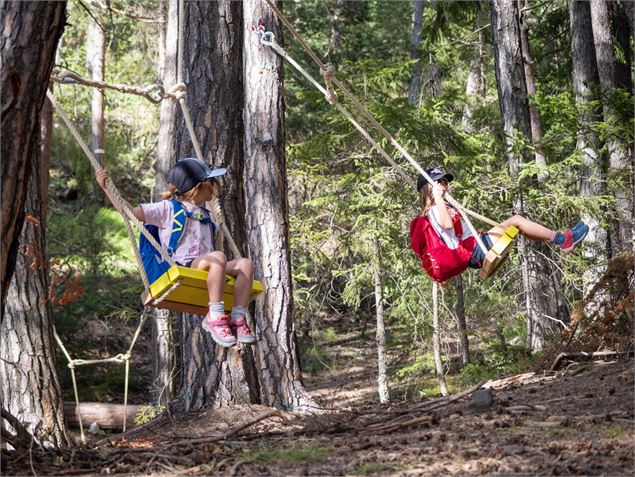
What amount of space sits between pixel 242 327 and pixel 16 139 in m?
2.15

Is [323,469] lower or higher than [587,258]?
lower

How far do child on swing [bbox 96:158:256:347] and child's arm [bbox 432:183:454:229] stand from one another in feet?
5.21

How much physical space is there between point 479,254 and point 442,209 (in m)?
0.44

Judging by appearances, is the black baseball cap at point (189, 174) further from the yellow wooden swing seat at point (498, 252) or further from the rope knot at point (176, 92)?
the yellow wooden swing seat at point (498, 252)

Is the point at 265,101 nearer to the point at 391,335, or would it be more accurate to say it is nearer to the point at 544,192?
the point at 544,192

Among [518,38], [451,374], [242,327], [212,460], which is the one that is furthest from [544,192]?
[212,460]

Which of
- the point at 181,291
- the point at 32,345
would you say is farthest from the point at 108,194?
the point at 32,345

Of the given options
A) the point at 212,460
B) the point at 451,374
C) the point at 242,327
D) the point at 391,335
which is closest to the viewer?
the point at 212,460

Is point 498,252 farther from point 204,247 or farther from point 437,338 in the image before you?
point 437,338

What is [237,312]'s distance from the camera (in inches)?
241

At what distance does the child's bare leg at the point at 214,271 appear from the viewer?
5.86m

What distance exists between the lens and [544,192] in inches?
449

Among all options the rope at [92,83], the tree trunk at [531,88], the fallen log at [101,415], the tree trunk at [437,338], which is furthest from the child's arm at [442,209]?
the fallen log at [101,415]

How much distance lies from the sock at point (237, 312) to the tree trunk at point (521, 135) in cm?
576
